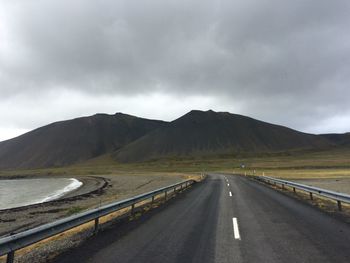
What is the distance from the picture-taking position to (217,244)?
8.45 m

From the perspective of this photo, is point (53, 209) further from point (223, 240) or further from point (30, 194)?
point (30, 194)

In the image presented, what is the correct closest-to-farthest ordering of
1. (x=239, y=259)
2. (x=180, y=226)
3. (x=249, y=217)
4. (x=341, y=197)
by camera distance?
Answer: (x=239, y=259) < (x=180, y=226) < (x=249, y=217) < (x=341, y=197)

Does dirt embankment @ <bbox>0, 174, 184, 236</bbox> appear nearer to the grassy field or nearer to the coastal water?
the coastal water

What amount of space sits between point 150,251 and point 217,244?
5.54 feet

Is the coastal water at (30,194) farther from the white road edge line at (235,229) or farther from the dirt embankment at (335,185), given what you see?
the white road edge line at (235,229)

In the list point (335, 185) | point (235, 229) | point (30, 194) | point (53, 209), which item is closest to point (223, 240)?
point (235, 229)

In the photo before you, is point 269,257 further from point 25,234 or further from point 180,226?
point 25,234

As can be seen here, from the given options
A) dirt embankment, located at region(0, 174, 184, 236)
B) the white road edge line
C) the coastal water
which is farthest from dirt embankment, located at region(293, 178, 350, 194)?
the coastal water

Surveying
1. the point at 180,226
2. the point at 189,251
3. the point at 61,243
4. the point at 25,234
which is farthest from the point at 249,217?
the point at 25,234

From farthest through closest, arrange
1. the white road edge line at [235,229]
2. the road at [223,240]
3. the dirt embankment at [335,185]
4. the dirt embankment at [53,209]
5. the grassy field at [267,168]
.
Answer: the grassy field at [267,168]
the dirt embankment at [335,185]
the dirt embankment at [53,209]
the white road edge line at [235,229]
the road at [223,240]

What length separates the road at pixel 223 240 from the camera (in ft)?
24.1

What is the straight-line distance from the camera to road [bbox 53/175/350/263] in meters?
7.35

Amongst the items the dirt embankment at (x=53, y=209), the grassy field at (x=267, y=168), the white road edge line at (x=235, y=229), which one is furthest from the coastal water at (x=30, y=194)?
the grassy field at (x=267, y=168)

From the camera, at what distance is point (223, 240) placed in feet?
29.2
